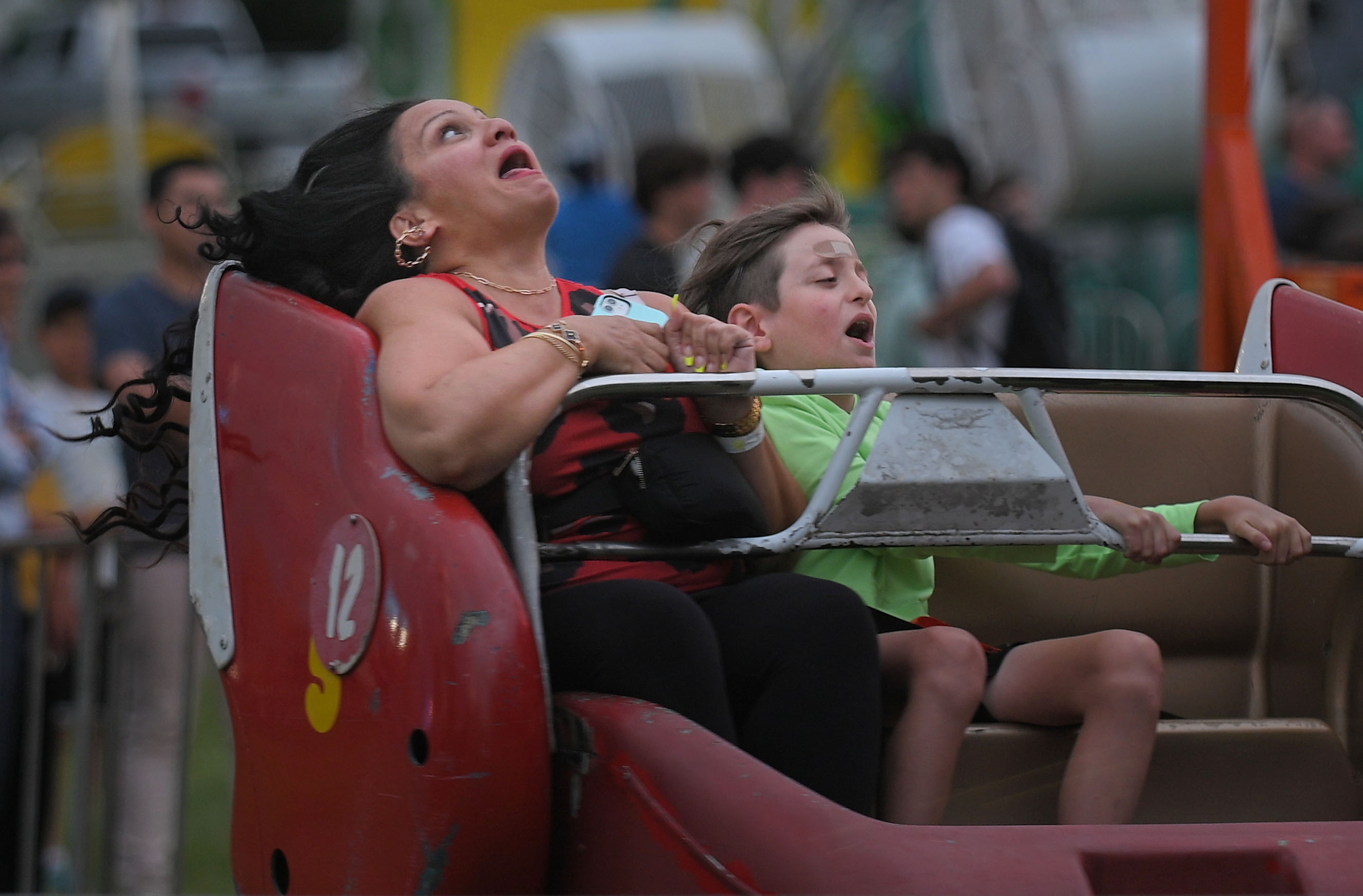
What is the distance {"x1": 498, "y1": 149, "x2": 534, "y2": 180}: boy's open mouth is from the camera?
238cm

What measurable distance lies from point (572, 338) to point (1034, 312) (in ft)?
11.3

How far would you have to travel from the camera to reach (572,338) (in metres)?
2.03

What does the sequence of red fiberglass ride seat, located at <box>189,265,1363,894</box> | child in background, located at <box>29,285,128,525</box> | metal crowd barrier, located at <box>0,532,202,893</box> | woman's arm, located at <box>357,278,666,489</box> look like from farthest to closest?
child in background, located at <box>29,285,128,525</box>, metal crowd barrier, located at <box>0,532,202,893</box>, woman's arm, located at <box>357,278,666,489</box>, red fiberglass ride seat, located at <box>189,265,1363,894</box>

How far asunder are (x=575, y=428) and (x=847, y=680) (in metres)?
0.47

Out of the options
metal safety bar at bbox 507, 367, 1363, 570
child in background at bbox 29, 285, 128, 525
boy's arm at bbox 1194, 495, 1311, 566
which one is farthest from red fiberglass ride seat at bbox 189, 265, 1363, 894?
child in background at bbox 29, 285, 128, 525

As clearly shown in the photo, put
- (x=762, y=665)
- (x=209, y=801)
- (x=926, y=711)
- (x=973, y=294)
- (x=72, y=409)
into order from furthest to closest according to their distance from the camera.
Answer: (x=209, y=801) → (x=973, y=294) → (x=72, y=409) → (x=926, y=711) → (x=762, y=665)

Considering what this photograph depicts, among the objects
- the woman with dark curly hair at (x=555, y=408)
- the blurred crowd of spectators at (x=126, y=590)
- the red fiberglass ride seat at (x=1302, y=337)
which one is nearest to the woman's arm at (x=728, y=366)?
the woman with dark curly hair at (x=555, y=408)

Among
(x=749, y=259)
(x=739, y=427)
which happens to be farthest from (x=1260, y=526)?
(x=749, y=259)

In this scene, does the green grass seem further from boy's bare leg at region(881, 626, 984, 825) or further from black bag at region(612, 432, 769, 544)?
boy's bare leg at region(881, 626, 984, 825)

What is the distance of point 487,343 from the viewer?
213 cm

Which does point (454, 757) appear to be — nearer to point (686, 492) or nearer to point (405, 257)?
A: point (686, 492)

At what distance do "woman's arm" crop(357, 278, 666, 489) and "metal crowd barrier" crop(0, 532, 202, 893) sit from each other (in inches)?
84.8

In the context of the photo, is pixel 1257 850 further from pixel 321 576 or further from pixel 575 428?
pixel 321 576

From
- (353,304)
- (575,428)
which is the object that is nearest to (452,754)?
(575,428)
